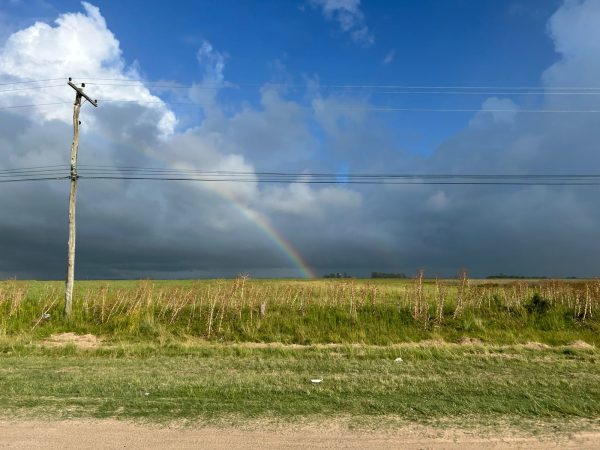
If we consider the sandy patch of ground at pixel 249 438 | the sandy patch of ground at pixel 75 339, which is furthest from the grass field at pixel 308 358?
the sandy patch of ground at pixel 249 438

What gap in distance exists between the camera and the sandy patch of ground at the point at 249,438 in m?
5.80

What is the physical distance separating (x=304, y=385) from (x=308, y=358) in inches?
157

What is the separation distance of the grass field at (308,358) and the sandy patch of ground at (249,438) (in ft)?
1.58

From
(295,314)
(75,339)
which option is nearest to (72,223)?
(75,339)

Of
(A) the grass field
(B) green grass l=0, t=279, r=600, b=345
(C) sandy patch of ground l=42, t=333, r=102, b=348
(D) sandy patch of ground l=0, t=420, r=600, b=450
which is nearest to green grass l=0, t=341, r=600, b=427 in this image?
(A) the grass field

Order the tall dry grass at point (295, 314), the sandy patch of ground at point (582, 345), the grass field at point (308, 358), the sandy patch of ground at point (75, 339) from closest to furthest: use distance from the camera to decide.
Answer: the grass field at point (308, 358) → the sandy patch of ground at point (582, 345) → the sandy patch of ground at point (75, 339) → the tall dry grass at point (295, 314)

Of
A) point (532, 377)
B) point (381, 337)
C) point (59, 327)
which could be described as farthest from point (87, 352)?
point (532, 377)

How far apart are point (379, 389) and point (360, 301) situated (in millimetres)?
13951

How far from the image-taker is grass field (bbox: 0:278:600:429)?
739 centimetres

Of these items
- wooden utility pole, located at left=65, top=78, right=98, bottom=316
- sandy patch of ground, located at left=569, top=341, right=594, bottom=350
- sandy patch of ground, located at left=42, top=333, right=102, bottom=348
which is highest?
wooden utility pole, located at left=65, top=78, right=98, bottom=316

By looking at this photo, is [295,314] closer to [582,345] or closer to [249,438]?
[582,345]

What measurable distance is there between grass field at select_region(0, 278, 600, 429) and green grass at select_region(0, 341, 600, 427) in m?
0.04

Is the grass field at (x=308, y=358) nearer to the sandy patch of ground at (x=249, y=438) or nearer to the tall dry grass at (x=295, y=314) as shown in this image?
the tall dry grass at (x=295, y=314)

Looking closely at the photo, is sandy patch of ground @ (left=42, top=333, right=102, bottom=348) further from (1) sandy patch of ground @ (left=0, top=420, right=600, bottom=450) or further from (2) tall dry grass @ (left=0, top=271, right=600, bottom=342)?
(1) sandy patch of ground @ (left=0, top=420, right=600, bottom=450)
